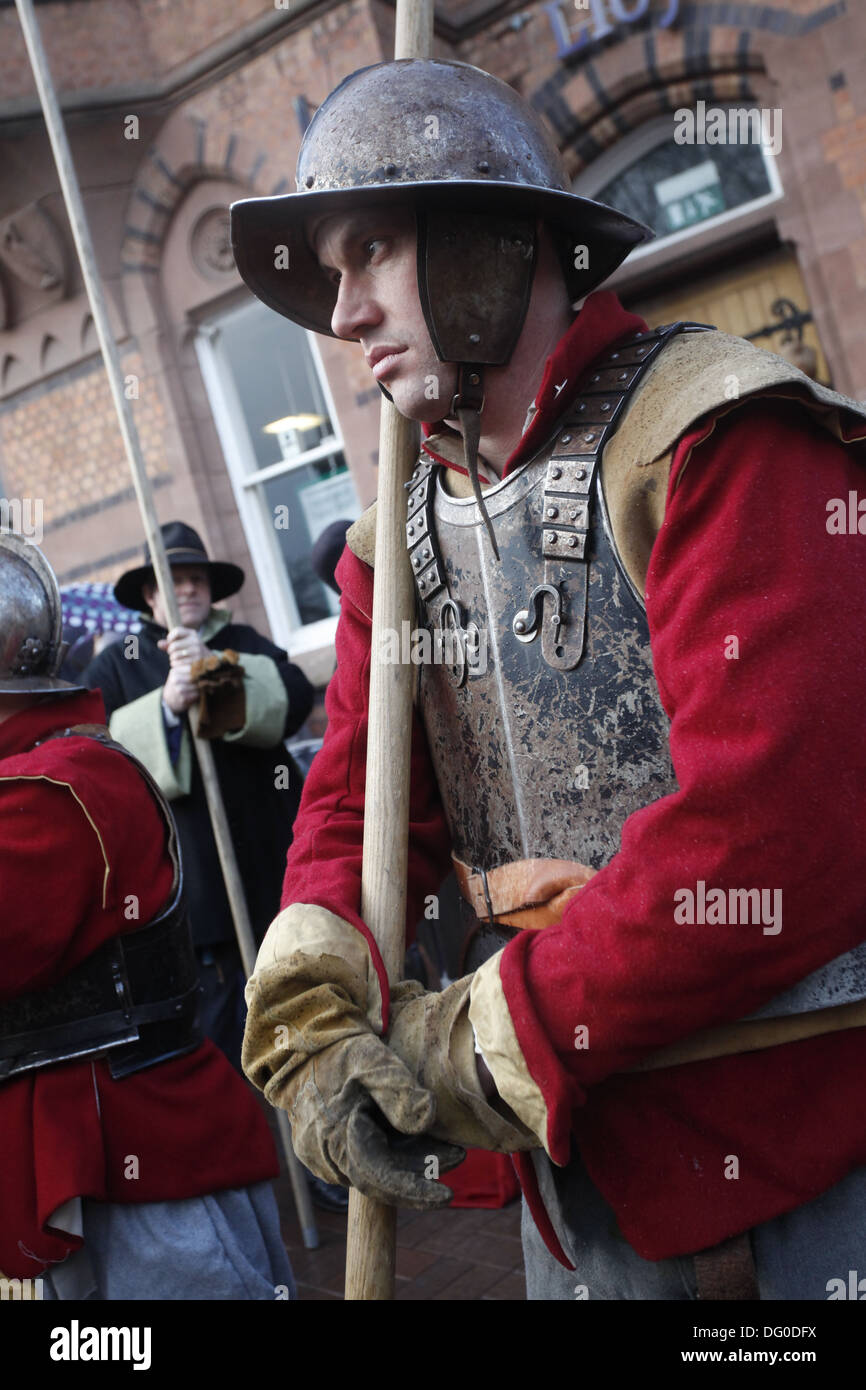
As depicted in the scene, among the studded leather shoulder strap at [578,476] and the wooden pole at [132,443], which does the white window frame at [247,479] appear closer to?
the wooden pole at [132,443]

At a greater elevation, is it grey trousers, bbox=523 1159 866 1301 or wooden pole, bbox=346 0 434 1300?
wooden pole, bbox=346 0 434 1300

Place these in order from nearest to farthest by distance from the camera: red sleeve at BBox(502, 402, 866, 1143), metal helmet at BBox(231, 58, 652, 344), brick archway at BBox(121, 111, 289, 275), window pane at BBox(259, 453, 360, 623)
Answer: red sleeve at BBox(502, 402, 866, 1143) < metal helmet at BBox(231, 58, 652, 344) < brick archway at BBox(121, 111, 289, 275) < window pane at BBox(259, 453, 360, 623)

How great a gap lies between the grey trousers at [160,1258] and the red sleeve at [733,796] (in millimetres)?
1473

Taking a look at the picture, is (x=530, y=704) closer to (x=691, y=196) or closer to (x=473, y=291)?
(x=473, y=291)

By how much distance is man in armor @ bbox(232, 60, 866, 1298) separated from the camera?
1145mm

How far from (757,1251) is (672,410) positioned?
97cm

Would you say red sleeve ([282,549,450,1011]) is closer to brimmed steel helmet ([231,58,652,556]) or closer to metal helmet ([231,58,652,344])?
brimmed steel helmet ([231,58,652,556])

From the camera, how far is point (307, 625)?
316 inches

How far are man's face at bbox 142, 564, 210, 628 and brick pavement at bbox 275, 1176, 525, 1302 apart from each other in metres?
2.30

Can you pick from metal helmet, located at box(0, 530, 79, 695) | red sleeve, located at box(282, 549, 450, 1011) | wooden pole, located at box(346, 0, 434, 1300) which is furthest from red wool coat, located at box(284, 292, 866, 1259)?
metal helmet, located at box(0, 530, 79, 695)

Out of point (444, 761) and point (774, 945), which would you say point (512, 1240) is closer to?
point (444, 761)

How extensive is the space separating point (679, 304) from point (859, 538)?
19.1 feet

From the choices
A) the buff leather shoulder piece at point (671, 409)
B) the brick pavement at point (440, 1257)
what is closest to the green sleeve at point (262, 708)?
the brick pavement at point (440, 1257)

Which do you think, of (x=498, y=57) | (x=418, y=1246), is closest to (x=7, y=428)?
(x=498, y=57)
